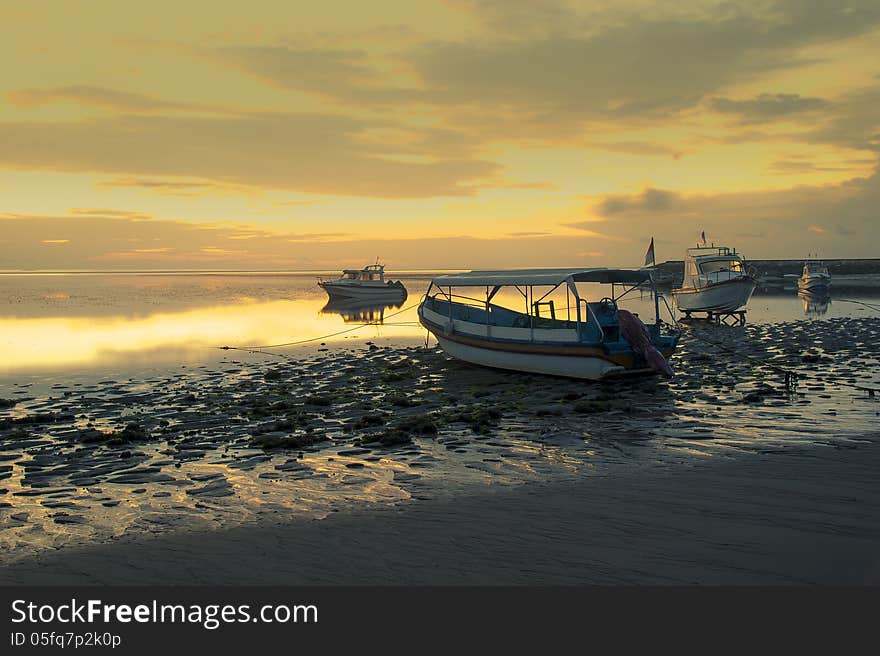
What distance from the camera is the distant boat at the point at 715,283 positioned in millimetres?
44688

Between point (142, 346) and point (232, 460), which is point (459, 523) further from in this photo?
point (142, 346)

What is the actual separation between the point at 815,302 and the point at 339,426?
6315 cm

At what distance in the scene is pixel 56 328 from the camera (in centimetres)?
4569

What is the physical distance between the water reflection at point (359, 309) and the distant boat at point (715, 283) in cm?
2308

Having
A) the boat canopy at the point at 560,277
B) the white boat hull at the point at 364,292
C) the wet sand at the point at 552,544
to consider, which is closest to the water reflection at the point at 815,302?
the boat canopy at the point at 560,277

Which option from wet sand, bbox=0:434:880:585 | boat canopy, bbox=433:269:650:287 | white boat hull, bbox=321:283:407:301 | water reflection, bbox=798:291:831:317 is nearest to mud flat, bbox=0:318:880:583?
wet sand, bbox=0:434:880:585

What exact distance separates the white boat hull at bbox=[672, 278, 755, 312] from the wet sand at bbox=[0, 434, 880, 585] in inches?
1455

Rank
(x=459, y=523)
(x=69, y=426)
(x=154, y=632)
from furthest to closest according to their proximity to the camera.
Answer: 1. (x=69, y=426)
2. (x=459, y=523)
3. (x=154, y=632)

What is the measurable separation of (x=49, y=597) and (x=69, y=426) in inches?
417

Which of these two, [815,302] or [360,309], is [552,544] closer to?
[360,309]

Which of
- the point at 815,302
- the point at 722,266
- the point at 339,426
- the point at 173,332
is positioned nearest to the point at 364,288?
the point at 173,332

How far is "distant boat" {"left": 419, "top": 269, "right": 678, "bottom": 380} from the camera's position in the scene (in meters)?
20.9

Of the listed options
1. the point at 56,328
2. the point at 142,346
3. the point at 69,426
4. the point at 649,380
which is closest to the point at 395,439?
the point at 69,426

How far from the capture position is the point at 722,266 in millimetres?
48875
